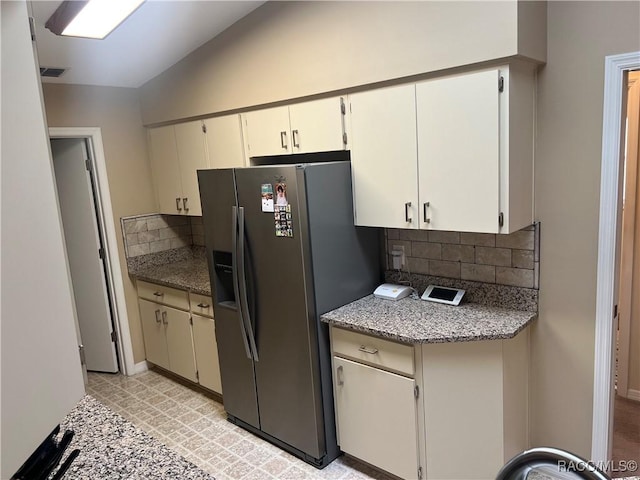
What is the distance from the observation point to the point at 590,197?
223 centimetres

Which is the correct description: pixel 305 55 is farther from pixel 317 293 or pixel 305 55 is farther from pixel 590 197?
pixel 590 197

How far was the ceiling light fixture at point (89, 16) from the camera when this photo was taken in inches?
94.2

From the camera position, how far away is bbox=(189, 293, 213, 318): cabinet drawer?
11.3ft

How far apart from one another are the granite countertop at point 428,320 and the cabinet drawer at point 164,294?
1496mm

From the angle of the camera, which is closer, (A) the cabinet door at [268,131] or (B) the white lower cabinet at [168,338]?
(A) the cabinet door at [268,131]

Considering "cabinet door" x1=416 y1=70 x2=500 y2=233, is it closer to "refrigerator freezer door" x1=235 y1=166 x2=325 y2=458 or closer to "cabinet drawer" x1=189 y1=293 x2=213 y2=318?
"refrigerator freezer door" x1=235 y1=166 x2=325 y2=458

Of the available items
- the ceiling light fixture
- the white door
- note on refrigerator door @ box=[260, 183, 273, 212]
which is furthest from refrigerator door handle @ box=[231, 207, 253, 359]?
the white door

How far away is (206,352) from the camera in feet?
11.8

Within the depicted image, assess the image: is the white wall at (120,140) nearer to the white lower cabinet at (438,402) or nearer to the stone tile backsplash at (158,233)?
the stone tile backsplash at (158,233)

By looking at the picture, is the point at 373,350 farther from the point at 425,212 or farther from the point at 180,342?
the point at 180,342

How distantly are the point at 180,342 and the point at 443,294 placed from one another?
2.18m

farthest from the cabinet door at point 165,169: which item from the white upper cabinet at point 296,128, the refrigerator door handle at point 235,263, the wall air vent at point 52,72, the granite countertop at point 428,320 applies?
the granite countertop at point 428,320

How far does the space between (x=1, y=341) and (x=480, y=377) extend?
2099 mm

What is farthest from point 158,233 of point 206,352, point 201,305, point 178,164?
point 206,352
